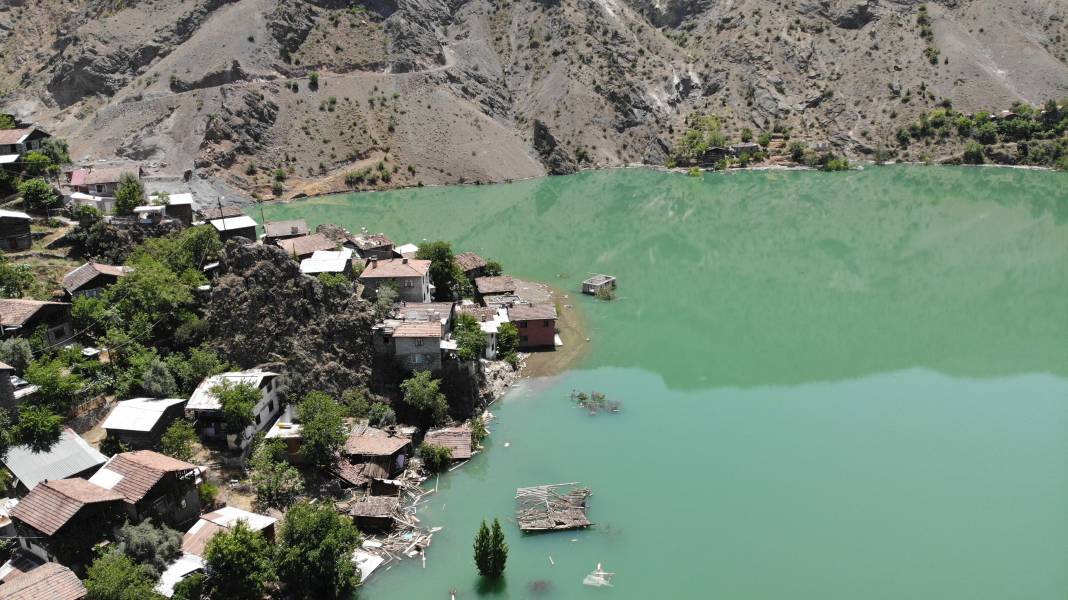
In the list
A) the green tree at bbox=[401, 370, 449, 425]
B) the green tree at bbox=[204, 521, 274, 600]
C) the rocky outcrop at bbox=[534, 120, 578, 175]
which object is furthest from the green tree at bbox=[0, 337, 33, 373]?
the rocky outcrop at bbox=[534, 120, 578, 175]

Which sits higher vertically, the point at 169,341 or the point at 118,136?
the point at 169,341

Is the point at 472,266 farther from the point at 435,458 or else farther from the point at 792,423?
the point at 792,423

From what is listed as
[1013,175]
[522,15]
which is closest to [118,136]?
[522,15]

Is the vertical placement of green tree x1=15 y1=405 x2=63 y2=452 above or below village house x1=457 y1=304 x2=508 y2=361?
above

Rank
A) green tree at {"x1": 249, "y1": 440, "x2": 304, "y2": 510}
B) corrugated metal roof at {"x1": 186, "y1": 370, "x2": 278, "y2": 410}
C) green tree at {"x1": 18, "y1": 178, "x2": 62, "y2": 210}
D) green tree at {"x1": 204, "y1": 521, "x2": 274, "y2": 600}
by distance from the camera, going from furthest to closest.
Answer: green tree at {"x1": 18, "y1": 178, "x2": 62, "y2": 210}
corrugated metal roof at {"x1": 186, "y1": 370, "x2": 278, "y2": 410}
green tree at {"x1": 249, "y1": 440, "x2": 304, "y2": 510}
green tree at {"x1": 204, "y1": 521, "x2": 274, "y2": 600}

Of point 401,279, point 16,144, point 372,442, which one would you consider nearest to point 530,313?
point 401,279

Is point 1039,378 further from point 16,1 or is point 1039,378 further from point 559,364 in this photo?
point 16,1

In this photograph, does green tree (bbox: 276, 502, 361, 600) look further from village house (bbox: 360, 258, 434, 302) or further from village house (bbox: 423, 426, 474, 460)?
village house (bbox: 360, 258, 434, 302)
